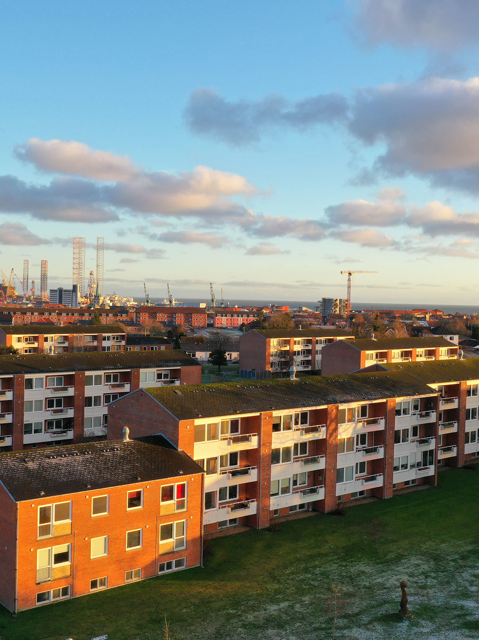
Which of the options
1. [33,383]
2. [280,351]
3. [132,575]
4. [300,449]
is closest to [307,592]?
[132,575]

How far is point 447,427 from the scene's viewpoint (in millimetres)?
50906

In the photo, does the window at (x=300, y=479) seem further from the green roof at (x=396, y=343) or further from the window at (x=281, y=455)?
the green roof at (x=396, y=343)

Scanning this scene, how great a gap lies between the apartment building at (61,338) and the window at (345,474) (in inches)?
2474

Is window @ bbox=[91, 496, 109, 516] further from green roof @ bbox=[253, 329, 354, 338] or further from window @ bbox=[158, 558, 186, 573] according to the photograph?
green roof @ bbox=[253, 329, 354, 338]


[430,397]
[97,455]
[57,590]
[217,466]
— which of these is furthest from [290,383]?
[57,590]

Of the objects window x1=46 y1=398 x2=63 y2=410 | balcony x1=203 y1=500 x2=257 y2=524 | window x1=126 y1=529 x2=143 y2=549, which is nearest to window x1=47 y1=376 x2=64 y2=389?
window x1=46 y1=398 x2=63 y2=410

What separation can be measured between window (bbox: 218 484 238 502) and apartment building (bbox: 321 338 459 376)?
41.1 meters

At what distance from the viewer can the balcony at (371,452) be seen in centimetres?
4247

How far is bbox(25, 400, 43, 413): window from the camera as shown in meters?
52.8

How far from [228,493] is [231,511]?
46.2 inches

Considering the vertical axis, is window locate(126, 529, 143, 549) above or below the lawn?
above

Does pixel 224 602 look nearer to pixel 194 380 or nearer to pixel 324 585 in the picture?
pixel 324 585

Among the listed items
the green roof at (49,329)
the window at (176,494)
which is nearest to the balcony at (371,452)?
the window at (176,494)

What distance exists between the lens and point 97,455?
2947 cm
